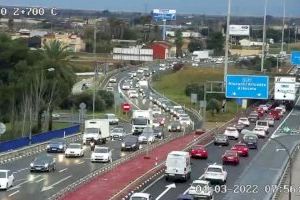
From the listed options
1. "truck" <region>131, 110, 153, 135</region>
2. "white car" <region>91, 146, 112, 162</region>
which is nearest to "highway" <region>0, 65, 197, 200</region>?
"white car" <region>91, 146, 112, 162</region>

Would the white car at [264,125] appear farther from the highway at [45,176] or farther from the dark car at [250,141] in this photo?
the highway at [45,176]

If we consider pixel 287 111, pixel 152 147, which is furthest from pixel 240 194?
pixel 287 111

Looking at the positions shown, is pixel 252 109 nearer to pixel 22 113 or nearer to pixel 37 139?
pixel 22 113

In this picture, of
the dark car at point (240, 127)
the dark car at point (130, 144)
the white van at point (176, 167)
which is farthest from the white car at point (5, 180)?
the dark car at point (240, 127)

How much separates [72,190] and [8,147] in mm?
18960

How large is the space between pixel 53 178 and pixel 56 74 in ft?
111

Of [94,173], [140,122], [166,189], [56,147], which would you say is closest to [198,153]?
[56,147]

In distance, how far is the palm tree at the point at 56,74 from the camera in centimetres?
7225

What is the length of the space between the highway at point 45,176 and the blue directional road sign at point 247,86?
871cm

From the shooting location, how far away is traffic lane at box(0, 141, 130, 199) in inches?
1385

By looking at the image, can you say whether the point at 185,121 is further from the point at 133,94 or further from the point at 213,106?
the point at 133,94

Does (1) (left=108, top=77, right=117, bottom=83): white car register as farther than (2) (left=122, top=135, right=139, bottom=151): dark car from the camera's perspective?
Yes

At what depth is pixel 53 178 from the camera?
4047cm

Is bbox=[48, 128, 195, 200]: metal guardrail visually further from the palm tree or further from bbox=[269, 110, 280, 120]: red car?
bbox=[269, 110, 280, 120]: red car
